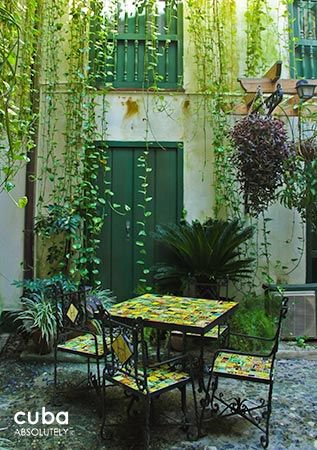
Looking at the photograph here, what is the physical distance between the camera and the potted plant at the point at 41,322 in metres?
3.41

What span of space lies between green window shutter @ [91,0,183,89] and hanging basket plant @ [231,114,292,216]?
1.39m

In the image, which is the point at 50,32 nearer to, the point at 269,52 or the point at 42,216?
the point at 42,216

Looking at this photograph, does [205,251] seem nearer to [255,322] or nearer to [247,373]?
[255,322]

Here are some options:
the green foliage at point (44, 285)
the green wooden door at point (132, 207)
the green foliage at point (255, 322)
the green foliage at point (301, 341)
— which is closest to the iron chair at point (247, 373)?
the green foliage at point (255, 322)

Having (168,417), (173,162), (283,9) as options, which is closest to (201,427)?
(168,417)

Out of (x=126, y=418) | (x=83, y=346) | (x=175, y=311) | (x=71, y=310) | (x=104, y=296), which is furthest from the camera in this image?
(x=104, y=296)

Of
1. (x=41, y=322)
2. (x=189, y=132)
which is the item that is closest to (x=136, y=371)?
(x=41, y=322)

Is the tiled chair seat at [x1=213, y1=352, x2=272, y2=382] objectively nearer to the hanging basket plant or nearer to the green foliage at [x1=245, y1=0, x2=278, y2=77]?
the hanging basket plant

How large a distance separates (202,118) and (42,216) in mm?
2116

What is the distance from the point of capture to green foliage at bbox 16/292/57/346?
11.2 feet

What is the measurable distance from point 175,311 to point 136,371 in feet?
2.19

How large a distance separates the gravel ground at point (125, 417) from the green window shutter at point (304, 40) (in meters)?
3.37

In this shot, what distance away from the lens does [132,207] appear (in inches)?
171

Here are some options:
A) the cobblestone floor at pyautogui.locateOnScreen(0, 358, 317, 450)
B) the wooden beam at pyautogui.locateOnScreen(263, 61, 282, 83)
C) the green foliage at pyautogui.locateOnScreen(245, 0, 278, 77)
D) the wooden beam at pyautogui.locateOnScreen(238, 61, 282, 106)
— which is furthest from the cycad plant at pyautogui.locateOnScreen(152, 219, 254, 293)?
the green foliage at pyautogui.locateOnScreen(245, 0, 278, 77)
